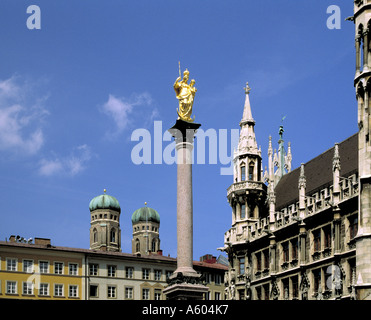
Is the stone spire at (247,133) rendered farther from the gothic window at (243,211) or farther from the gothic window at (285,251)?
the gothic window at (285,251)

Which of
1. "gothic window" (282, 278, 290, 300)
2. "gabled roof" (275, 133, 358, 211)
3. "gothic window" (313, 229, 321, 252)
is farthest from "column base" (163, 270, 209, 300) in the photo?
"gothic window" (282, 278, 290, 300)

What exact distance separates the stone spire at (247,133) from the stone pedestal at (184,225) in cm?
3082

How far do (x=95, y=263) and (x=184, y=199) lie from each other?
5838 centimetres

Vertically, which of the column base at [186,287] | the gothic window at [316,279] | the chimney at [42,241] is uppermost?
the chimney at [42,241]

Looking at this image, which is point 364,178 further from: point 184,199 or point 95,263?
point 95,263

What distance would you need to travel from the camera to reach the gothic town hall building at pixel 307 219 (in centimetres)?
5728

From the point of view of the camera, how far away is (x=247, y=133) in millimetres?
83500

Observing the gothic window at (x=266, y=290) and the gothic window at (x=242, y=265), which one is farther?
the gothic window at (x=242, y=265)

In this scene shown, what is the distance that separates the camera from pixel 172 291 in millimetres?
48125

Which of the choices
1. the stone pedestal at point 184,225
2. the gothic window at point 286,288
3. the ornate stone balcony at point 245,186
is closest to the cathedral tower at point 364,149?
the stone pedestal at point 184,225

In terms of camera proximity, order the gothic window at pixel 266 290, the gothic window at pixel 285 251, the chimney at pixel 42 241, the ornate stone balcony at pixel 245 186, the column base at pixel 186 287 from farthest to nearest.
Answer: the chimney at pixel 42 241 < the ornate stone balcony at pixel 245 186 < the gothic window at pixel 266 290 < the gothic window at pixel 285 251 < the column base at pixel 186 287

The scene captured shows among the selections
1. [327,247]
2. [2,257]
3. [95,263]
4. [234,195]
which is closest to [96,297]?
[95,263]

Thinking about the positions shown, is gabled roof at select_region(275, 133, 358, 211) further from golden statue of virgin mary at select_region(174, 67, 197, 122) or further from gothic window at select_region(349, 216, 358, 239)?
golden statue of virgin mary at select_region(174, 67, 197, 122)

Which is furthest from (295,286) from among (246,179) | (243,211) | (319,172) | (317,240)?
(246,179)
